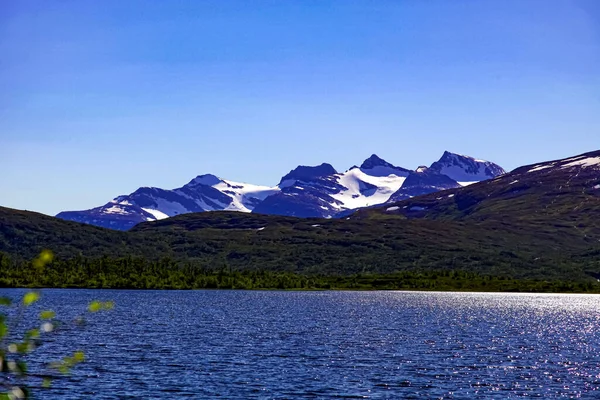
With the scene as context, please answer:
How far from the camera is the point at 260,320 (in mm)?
156125

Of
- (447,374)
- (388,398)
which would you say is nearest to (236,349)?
(447,374)

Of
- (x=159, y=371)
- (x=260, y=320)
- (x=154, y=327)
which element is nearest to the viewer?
(x=159, y=371)

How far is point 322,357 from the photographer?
94.2 m

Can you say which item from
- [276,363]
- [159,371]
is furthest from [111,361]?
[276,363]

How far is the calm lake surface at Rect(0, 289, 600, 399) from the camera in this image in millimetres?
70000

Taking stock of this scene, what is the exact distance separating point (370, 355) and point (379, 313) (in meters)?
87.0

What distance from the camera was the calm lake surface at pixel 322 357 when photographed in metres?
70.0

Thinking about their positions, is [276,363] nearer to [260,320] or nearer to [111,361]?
[111,361]

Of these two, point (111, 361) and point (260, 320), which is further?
point (260, 320)

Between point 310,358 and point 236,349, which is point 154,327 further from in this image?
point 310,358

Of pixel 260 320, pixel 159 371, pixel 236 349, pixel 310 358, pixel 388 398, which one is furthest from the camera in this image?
pixel 260 320

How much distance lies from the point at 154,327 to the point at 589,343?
69787mm

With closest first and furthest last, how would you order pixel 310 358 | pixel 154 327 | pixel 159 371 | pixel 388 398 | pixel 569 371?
pixel 388 398, pixel 159 371, pixel 569 371, pixel 310 358, pixel 154 327

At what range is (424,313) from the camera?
188 m
